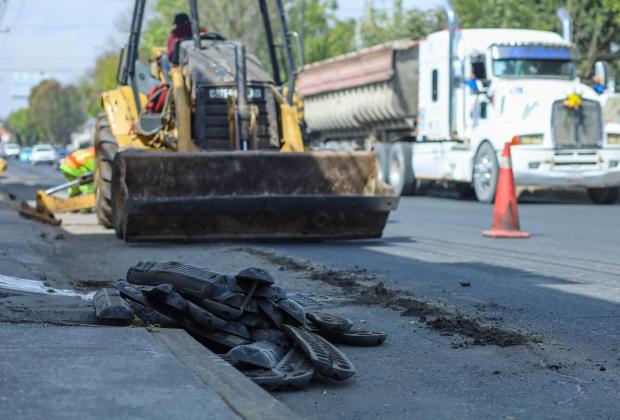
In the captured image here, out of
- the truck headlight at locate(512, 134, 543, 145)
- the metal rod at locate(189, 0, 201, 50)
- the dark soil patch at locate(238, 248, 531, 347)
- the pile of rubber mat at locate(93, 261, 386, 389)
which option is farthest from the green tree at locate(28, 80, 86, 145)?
the pile of rubber mat at locate(93, 261, 386, 389)

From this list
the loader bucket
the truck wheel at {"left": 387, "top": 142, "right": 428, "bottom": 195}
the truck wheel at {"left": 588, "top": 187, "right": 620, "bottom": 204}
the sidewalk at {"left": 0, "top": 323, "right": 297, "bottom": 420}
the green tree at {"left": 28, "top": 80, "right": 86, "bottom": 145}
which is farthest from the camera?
the green tree at {"left": 28, "top": 80, "right": 86, "bottom": 145}

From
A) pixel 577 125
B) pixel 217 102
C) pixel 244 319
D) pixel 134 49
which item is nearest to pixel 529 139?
pixel 577 125

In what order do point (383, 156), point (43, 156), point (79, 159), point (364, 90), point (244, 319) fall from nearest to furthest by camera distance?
point (244, 319)
point (79, 159)
point (383, 156)
point (364, 90)
point (43, 156)

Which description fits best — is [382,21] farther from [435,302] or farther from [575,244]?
[435,302]

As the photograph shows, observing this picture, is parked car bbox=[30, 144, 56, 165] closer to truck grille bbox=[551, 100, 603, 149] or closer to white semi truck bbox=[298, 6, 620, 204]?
white semi truck bbox=[298, 6, 620, 204]

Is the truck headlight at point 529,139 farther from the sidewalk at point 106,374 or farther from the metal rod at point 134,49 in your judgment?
the sidewalk at point 106,374

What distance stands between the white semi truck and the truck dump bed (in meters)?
0.03

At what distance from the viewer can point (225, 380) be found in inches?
184

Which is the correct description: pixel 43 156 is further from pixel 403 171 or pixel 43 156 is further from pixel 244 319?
pixel 244 319

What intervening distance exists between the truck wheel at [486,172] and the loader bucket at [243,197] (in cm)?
880

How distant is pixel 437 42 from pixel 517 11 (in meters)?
10.5

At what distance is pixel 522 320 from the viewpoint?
6.96 metres

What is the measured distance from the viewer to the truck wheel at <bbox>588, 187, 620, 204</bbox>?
22.0m

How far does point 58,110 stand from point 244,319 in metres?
166
